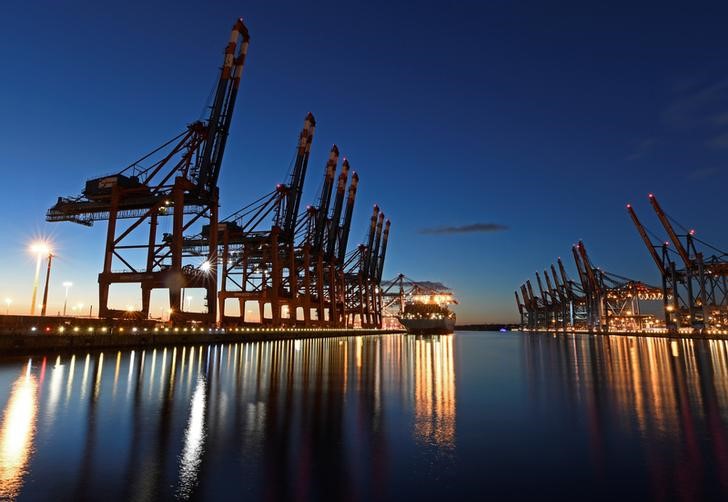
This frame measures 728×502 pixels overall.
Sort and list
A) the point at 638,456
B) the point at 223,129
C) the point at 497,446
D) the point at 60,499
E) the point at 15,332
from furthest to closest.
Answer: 1. the point at 223,129
2. the point at 15,332
3. the point at 497,446
4. the point at 638,456
5. the point at 60,499

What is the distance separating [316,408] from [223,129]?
4404 centimetres

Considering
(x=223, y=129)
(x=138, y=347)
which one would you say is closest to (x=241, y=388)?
(x=138, y=347)

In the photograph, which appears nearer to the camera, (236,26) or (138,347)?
(138,347)

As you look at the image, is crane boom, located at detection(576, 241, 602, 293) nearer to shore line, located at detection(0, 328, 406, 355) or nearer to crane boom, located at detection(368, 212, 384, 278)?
crane boom, located at detection(368, 212, 384, 278)

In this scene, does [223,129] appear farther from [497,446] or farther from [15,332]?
[497,446]

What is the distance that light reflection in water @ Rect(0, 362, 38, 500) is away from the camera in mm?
6090

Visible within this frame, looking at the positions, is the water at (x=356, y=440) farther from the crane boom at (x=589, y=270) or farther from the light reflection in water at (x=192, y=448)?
the crane boom at (x=589, y=270)

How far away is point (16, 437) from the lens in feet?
27.3

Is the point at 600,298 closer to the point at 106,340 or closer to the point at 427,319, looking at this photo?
the point at 427,319

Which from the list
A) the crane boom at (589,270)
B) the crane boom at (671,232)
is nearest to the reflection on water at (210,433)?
the crane boom at (671,232)

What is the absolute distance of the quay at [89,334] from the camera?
1041 inches

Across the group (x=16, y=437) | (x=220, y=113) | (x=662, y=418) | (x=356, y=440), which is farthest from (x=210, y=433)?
(x=220, y=113)

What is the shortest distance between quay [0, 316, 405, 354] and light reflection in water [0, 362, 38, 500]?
15025 millimetres

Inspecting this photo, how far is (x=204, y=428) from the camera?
9.19 metres
